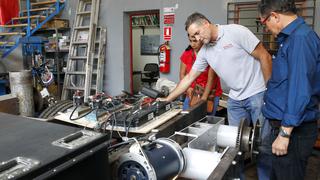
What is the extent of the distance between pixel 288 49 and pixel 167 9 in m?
3.28

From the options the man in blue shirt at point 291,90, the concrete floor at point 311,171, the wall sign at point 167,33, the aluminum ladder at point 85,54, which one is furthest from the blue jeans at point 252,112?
the aluminum ladder at point 85,54

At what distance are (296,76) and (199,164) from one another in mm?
690

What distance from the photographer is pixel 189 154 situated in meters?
1.12

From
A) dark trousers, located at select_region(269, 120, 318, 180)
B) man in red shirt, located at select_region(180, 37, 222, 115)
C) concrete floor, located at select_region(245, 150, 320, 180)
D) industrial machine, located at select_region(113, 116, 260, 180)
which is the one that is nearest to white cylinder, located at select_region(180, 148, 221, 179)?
industrial machine, located at select_region(113, 116, 260, 180)

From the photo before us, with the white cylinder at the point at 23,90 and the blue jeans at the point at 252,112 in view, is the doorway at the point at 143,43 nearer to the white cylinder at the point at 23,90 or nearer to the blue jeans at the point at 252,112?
the white cylinder at the point at 23,90

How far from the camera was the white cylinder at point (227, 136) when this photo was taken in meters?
1.43

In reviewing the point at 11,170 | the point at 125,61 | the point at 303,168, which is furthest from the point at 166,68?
the point at 11,170

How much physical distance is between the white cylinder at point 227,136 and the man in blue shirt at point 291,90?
264 mm

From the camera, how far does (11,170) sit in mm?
603

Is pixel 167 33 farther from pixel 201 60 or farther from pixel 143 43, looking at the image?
pixel 143 43

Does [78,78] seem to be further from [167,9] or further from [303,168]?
[303,168]

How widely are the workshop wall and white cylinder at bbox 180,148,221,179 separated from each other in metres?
3.44

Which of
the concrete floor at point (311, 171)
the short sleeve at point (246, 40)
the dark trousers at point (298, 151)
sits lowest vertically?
the concrete floor at point (311, 171)

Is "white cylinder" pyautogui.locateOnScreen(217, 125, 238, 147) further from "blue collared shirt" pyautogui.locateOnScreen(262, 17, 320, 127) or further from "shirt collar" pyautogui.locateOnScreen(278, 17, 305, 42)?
"shirt collar" pyautogui.locateOnScreen(278, 17, 305, 42)
